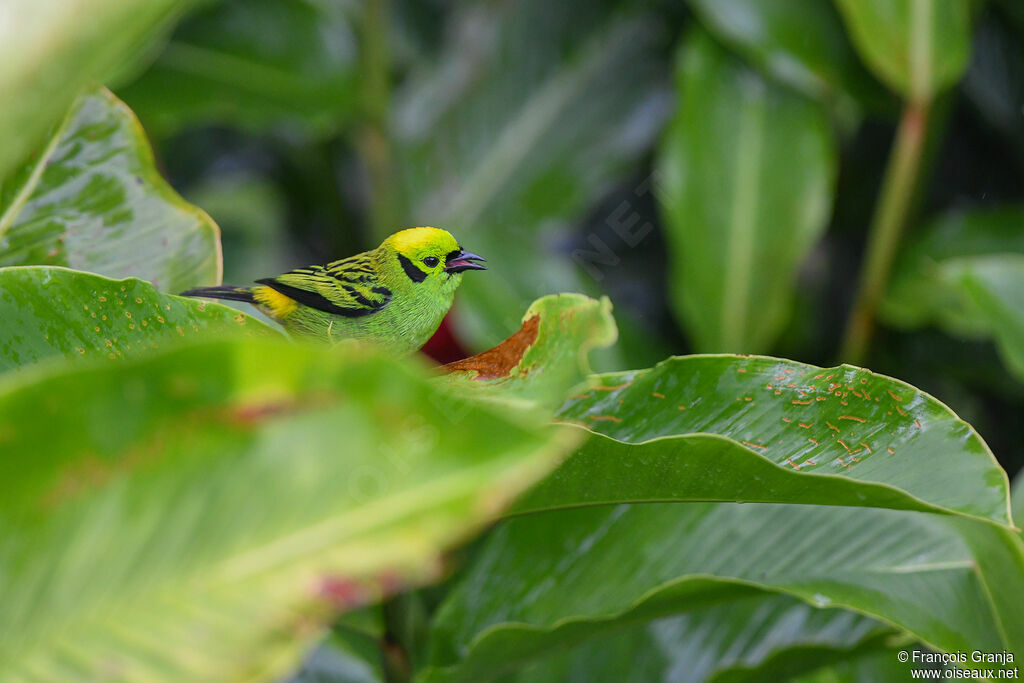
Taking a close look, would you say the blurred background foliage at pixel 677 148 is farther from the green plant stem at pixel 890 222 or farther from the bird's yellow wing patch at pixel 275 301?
the bird's yellow wing patch at pixel 275 301

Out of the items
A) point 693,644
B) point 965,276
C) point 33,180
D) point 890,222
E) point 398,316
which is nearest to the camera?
point 398,316

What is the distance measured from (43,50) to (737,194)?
925mm

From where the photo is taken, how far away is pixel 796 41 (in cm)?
103

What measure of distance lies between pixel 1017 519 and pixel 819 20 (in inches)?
28.9

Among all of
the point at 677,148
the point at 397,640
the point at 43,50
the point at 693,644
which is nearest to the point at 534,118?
the point at 677,148

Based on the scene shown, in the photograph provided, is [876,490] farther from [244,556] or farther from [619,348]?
[619,348]

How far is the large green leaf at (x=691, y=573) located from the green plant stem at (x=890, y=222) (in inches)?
23.6

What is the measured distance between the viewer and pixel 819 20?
3.47 ft

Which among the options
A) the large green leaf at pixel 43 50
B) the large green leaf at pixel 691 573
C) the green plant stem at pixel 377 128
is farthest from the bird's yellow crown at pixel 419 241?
the green plant stem at pixel 377 128

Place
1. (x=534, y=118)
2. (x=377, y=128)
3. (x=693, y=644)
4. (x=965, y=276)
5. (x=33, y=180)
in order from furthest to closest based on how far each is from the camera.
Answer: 1. (x=534, y=118)
2. (x=377, y=128)
3. (x=965, y=276)
4. (x=693, y=644)
5. (x=33, y=180)

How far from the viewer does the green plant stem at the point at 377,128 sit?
751 mm

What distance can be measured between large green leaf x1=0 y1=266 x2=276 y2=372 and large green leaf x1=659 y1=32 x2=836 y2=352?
764mm

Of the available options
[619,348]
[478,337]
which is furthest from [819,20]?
[478,337]

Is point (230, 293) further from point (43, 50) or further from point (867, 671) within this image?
point (867, 671)
